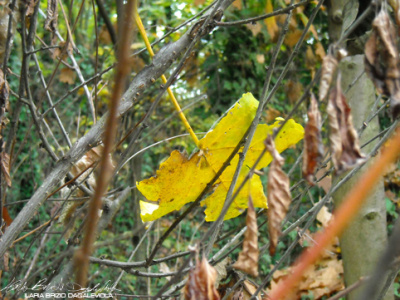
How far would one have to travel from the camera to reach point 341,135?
576mm

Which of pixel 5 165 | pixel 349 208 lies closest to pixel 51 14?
pixel 5 165

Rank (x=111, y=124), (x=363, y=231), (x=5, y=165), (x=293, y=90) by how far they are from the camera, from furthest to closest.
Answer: (x=293, y=90)
(x=363, y=231)
(x=5, y=165)
(x=111, y=124)

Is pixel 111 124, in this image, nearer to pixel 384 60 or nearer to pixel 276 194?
pixel 276 194

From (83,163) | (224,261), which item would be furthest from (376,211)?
(83,163)

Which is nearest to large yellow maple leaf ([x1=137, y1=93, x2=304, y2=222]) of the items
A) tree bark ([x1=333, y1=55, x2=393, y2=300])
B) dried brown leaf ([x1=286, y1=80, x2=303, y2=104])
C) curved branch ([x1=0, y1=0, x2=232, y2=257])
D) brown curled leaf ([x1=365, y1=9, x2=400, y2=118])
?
curved branch ([x1=0, y1=0, x2=232, y2=257])

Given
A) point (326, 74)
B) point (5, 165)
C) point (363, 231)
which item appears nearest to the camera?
point (326, 74)

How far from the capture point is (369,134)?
2.09 metres

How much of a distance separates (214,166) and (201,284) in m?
0.45

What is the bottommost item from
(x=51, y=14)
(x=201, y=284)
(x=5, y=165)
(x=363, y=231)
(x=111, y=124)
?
(x=363, y=231)

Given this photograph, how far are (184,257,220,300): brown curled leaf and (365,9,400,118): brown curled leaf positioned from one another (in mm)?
361

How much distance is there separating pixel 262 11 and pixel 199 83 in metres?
1.20

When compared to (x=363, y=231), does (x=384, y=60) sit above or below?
above

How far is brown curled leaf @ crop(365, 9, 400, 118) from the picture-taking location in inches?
23.2

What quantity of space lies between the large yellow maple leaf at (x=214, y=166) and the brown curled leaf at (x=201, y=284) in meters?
0.36
